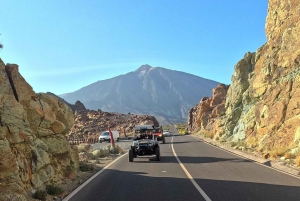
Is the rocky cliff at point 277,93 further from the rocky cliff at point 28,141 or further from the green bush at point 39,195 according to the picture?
the green bush at point 39,195

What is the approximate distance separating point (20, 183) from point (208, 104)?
2557 inches

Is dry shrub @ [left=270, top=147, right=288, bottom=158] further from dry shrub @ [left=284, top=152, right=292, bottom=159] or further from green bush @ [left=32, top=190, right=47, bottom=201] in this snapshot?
green bush @ [left=32, top=190, right=47, bottom=201]

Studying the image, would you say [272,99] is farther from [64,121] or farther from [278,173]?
[64,121]

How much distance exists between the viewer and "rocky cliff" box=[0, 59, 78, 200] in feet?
27.7

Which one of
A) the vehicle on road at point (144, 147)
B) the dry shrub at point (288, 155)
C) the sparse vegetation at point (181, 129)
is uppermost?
the sparse vegetation at point (181, 129)

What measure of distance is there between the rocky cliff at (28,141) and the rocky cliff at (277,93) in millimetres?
11079

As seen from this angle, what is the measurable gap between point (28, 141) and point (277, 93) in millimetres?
18338

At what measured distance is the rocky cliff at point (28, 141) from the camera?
8438 millimetres

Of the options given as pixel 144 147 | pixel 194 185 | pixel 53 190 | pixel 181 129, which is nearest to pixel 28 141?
pixel 53 190

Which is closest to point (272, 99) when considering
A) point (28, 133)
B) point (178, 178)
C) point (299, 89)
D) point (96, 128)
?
point (299, 89)

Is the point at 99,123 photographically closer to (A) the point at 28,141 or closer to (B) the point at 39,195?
(A) the point at 28,141

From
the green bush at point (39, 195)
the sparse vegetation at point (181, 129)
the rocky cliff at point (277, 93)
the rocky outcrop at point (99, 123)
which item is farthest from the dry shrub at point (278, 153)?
the sparse vegetation at point (181, 129)

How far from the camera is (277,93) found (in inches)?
901

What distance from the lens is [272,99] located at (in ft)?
76.4
